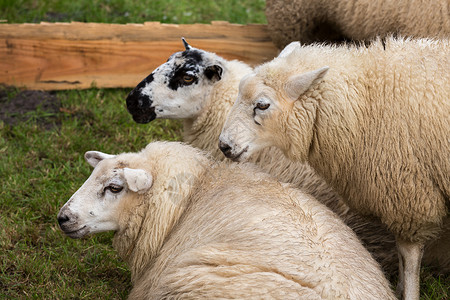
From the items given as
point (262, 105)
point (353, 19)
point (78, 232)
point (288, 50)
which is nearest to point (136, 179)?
point (78, 232)

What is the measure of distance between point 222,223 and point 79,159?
2545mm

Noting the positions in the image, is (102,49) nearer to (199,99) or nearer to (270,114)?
(199,99)

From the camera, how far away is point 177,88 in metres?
5.16

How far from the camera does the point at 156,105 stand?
5.15 metres

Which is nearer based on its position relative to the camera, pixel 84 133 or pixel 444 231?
pixel 444 231

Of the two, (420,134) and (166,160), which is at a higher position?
(420,134)

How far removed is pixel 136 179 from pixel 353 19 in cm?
272

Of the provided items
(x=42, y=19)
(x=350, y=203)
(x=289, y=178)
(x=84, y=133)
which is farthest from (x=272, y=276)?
(x=42, y=19)

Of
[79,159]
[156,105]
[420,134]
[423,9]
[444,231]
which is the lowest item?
[79,159]

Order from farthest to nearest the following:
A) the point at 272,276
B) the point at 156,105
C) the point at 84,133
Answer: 1. the point at 84,133
2. the point at 156,105
3. the point at 272,276

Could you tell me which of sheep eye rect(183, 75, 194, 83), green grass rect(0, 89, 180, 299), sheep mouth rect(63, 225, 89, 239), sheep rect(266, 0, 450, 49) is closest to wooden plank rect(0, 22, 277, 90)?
green grass rect(0, 89, 180, 299)

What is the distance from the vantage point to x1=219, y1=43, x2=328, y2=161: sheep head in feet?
13.8

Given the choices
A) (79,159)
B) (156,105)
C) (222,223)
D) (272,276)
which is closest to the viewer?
(272,276)

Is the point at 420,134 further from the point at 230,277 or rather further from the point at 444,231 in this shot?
the point at 230,277
